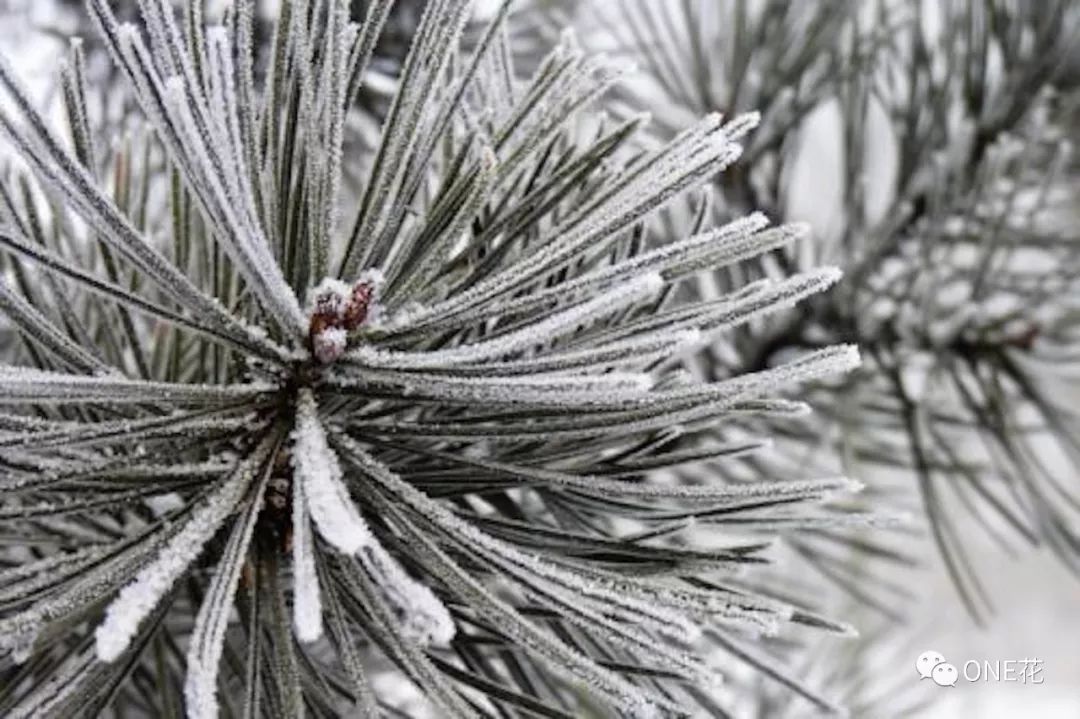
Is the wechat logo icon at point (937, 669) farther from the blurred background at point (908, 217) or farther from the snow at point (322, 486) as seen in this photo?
the snow at point (322, 486)

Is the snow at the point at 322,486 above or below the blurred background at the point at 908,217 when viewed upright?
below

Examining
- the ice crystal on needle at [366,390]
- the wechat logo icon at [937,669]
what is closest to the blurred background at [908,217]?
the wechat logo icon at [937,669]

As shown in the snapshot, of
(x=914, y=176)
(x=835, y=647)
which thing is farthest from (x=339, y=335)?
(x=835, y=647)

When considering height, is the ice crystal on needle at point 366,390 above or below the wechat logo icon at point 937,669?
above

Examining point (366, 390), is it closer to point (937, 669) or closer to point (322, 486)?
point (322, 486)

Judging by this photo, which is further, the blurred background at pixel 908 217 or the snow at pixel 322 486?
the blurred background at pixel 908 217

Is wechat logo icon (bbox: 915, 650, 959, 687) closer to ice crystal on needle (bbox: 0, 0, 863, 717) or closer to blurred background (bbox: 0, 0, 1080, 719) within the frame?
blurred background (bbox: 0, 0, 1080, 719)

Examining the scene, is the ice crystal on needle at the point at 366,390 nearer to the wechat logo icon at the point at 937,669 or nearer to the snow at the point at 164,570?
the snow at the point at 164,570

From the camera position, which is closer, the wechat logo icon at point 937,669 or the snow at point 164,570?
the snow at point 164,570

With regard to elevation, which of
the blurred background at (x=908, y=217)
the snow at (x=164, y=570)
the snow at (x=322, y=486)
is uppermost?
the blurred background at (x=908, y=217)

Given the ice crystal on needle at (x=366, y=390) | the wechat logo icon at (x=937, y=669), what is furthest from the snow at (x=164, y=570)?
the wechat logo icon at (x=937, y=669)
